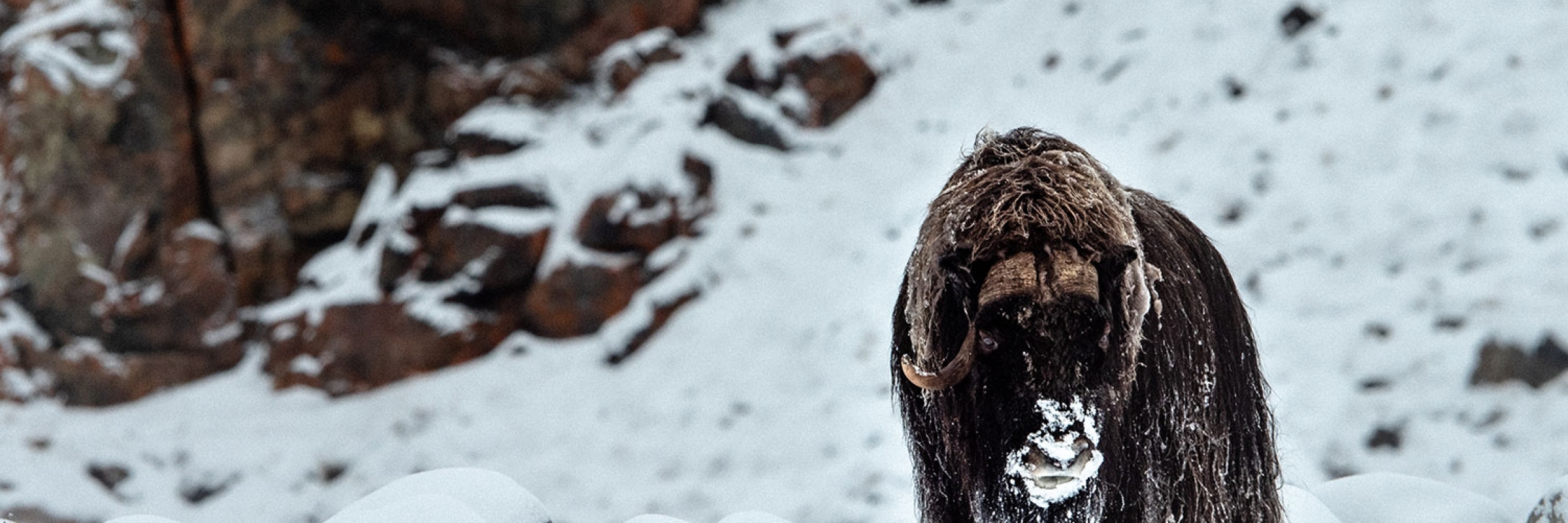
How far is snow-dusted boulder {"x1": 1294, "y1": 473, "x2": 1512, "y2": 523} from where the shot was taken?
3.23 metres

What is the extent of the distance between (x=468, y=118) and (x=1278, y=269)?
5.95m

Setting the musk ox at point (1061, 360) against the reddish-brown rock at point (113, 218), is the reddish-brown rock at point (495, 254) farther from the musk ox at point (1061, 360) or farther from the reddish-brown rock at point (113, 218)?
the musk ox at point (1061, 360)

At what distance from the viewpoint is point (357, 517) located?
2.89 m

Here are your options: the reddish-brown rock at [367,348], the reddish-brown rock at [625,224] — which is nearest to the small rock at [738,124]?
the reddish-brown rock at [625,224]

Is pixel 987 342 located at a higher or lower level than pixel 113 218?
lower

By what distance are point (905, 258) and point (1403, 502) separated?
3.79m

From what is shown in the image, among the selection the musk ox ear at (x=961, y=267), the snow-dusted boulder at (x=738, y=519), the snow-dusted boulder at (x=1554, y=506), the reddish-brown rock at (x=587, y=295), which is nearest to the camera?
the musk ox ear at (x=961, y=267)

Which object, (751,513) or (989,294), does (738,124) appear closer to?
(751,513)

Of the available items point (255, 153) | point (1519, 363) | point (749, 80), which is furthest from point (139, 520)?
point (255, 153)

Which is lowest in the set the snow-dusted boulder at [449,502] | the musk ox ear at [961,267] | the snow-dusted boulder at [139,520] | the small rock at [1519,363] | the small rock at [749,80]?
the snow-dusted boulder at [139,520]

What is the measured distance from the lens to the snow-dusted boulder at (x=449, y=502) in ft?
9.41

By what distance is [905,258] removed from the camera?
689 cm

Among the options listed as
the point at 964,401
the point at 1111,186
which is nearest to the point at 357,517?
the point at 964,401

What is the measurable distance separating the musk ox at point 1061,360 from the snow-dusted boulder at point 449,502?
4.41ft
